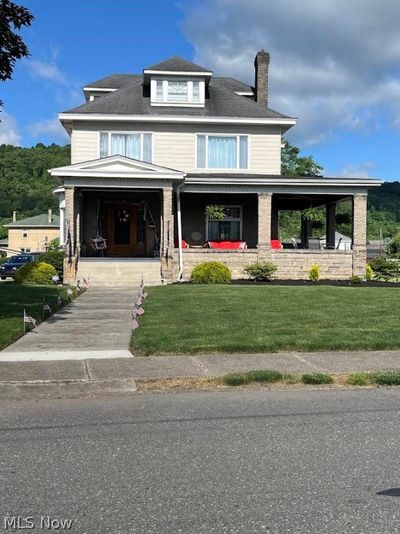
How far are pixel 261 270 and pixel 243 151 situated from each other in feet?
22.0

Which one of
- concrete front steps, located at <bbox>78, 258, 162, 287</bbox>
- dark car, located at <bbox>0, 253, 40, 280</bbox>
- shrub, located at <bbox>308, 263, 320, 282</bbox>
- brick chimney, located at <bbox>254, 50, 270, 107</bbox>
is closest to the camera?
concrete front steps, located at <bbox>78, 258, 162, 287</bbox>

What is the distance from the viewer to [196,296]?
16734 millimetres

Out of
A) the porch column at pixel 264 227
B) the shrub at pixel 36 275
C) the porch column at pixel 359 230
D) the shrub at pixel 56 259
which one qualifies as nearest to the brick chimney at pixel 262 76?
the porch column at pixel 264 227

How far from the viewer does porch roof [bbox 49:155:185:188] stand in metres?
22.4

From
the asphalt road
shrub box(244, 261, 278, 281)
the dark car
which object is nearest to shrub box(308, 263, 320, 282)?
shrub box(244, 261, 278, 281)

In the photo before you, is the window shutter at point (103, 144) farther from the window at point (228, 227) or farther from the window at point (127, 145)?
the window at point (228, 227)

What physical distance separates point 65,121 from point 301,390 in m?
21.6

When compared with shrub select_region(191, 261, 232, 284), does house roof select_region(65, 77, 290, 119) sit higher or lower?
higher

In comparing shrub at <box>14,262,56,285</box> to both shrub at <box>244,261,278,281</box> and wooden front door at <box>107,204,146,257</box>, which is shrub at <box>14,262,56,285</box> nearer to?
wooden front door at <box>107,204,146,257</box>

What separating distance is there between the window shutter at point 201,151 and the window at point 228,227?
96.0 inches

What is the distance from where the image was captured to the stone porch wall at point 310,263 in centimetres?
2431

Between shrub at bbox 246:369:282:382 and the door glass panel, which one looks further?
the door glass panel

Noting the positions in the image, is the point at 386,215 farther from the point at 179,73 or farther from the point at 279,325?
the point at 279,325

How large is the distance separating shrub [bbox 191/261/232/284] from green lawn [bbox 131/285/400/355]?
343cm
